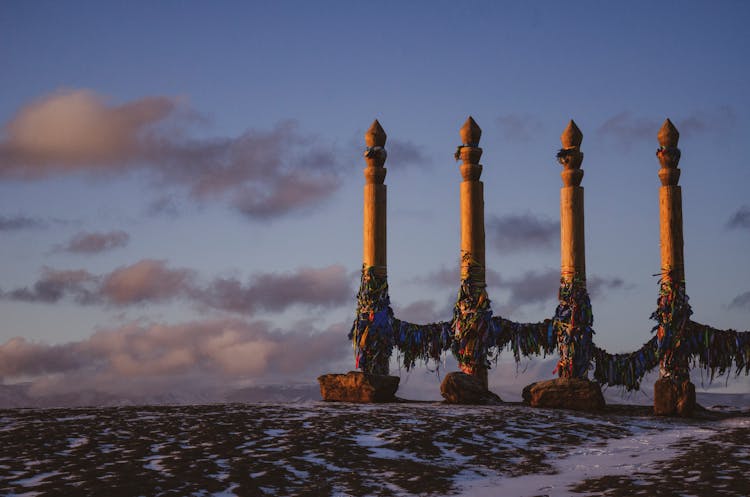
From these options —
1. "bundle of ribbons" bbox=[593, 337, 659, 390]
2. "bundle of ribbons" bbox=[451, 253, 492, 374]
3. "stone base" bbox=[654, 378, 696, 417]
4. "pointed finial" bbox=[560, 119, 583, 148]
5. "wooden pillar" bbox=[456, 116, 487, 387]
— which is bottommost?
"stone base" bbox=[654, 378, 696, 417]

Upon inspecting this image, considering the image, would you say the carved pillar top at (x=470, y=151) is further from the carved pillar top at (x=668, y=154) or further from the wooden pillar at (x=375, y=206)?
the carved pillar top at (x=668, y=154)

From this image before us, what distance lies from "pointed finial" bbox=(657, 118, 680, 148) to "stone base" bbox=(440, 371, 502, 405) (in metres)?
7.67

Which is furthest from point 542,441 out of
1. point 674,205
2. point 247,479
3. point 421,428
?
point 674,205

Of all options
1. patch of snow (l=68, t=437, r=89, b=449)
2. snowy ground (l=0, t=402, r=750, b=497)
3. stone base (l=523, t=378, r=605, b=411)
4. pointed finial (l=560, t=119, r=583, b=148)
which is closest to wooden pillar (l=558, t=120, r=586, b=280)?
pointed finial (l=560, t=119, r=583, b=148)

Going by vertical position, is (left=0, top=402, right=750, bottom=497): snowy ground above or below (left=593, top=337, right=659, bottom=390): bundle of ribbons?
below

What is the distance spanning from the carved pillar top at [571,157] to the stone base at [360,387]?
648 centimetres

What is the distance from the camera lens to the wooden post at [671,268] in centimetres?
2100

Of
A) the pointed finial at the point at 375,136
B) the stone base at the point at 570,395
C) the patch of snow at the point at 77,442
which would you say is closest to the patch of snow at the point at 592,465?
the stone base at the point at 570,395

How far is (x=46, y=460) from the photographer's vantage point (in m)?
10.6

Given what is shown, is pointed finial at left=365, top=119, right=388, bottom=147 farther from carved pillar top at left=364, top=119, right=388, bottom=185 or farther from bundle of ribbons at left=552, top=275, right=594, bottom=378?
bundle of ribbons at left=552, top=275, right=594, bottom=378

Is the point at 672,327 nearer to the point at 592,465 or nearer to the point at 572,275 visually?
the point at 572,275

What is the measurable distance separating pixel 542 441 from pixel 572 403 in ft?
18.5

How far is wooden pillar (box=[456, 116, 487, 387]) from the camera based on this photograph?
21.5 meters

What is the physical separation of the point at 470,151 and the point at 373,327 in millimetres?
4836
